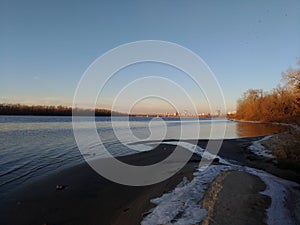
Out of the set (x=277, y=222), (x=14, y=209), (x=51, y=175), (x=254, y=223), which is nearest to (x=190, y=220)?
(x=254, y=223)

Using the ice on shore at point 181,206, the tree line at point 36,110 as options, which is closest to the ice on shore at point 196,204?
the ice on shore at point 181,206

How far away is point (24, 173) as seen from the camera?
9336mm

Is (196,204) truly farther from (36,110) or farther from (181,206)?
(36,110)

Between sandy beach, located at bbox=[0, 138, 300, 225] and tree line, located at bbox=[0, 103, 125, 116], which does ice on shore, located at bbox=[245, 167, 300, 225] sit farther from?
tree line, located at bbox=[0, 103, 125, 116]

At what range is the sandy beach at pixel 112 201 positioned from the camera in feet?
16.3

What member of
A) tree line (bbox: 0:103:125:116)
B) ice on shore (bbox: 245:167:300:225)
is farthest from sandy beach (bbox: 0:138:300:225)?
tree line (bbox: 0:103:125:116)

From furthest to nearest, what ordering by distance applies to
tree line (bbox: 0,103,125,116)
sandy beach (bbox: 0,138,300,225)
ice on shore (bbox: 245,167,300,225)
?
tree line (bbox: 0,103,125,116), sandy beach (bbox: 0,138,300,225), ice on shore (bbox: 245,167,300,225)

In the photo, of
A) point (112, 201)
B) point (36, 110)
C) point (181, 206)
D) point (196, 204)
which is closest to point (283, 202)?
point (196, 204)

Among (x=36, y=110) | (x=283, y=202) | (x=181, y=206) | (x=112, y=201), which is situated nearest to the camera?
(x=181, y=206)

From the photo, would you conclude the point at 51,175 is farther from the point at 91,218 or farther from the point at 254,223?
the point at 254,223

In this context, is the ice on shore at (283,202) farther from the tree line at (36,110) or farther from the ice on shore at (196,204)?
the tree line at (36,110)

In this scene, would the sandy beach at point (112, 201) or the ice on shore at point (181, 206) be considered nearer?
the ice on shore at point (181, 206)

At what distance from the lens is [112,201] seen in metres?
6.44

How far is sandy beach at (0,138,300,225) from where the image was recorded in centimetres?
Result: 495
